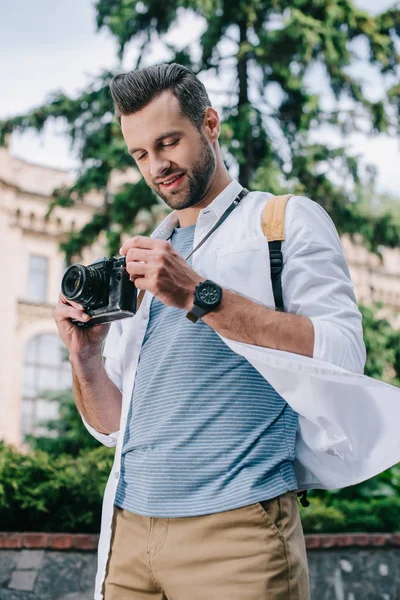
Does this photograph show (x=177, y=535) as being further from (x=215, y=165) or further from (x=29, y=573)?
(x=29, y=573)

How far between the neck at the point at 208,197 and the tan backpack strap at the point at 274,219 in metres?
0.22

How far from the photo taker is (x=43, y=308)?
22.4 meters

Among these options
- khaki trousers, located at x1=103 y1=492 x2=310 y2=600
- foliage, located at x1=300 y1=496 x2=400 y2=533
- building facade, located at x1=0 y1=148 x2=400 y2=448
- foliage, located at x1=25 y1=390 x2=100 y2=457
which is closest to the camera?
khaki trousers, located at x1=103 y1=492 x2=310 y2=600

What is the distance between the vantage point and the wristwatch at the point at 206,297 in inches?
60.4

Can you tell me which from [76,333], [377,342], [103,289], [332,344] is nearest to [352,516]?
[377,342]

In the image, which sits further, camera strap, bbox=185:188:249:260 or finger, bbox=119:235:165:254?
camera strap, bbox=185:188:249:260

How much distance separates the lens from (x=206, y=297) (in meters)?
1.54

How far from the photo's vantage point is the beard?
6.16ft

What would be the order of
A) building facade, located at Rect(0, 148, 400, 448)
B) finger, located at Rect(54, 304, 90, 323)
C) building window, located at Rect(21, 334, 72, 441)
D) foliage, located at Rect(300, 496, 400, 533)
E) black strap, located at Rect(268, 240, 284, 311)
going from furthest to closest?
building window, located at Rect(21, 334, 72, 441)
building facade, located at Rect(0, 148, 400, 448)
foliage, located at Rect(300, 496, 400, 533)
finger, located at Rect(54, 304, 90, 323)
black strap, located at Rect(268, 240, 284, 311)

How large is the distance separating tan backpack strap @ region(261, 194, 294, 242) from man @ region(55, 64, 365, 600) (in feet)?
0.06

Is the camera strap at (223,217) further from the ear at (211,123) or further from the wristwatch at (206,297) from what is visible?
the wristwatch at (206,297)

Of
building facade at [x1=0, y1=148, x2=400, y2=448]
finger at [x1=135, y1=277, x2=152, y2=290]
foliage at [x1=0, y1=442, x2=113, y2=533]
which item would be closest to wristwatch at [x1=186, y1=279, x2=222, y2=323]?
finger at [x1=135, y1=277, x2=152, y2=290]

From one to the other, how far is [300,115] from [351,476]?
8818 millimetres

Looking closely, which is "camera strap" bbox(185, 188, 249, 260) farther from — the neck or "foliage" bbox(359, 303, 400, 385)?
"foliage" bbox(359, 303, 400, 385)
